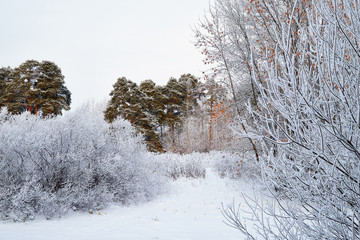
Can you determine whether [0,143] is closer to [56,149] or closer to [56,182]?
[56,149]

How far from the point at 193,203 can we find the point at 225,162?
5.00 meters

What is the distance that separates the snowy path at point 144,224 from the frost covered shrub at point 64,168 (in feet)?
1.33

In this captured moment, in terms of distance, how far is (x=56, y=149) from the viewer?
6348mm

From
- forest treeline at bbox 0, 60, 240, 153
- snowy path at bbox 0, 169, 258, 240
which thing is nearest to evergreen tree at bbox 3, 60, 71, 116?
forest treeline at bbox 0, 60, 240, 153

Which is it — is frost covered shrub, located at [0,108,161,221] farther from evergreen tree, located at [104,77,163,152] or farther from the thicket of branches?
evergreen tree, located at [104,77,163,152]

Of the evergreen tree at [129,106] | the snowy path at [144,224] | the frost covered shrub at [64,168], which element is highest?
the evergreen tree at [129,106]

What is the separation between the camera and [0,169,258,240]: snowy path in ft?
14.2

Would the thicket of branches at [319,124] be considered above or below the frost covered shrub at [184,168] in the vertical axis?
above

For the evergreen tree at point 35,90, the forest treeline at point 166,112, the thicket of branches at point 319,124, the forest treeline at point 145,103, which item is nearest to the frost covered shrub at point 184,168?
the forest treeline at point 145,103

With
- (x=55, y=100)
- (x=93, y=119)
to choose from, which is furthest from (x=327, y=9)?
(x=55, y=100)

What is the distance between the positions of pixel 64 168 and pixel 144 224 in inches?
113

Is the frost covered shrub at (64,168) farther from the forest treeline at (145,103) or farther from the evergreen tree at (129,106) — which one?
the evergreen tree at (129,106)

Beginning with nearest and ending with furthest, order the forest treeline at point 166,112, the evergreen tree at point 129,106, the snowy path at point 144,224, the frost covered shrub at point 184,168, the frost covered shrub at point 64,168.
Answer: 1. the snowy path at point 144,224
2. the frost covered shrub at point 64,168
3. the frost covered shrub at point 184,168
4. the evergreen tree at point 129,106
5. the forest treeline at point 166,112

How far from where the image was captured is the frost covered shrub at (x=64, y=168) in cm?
538
